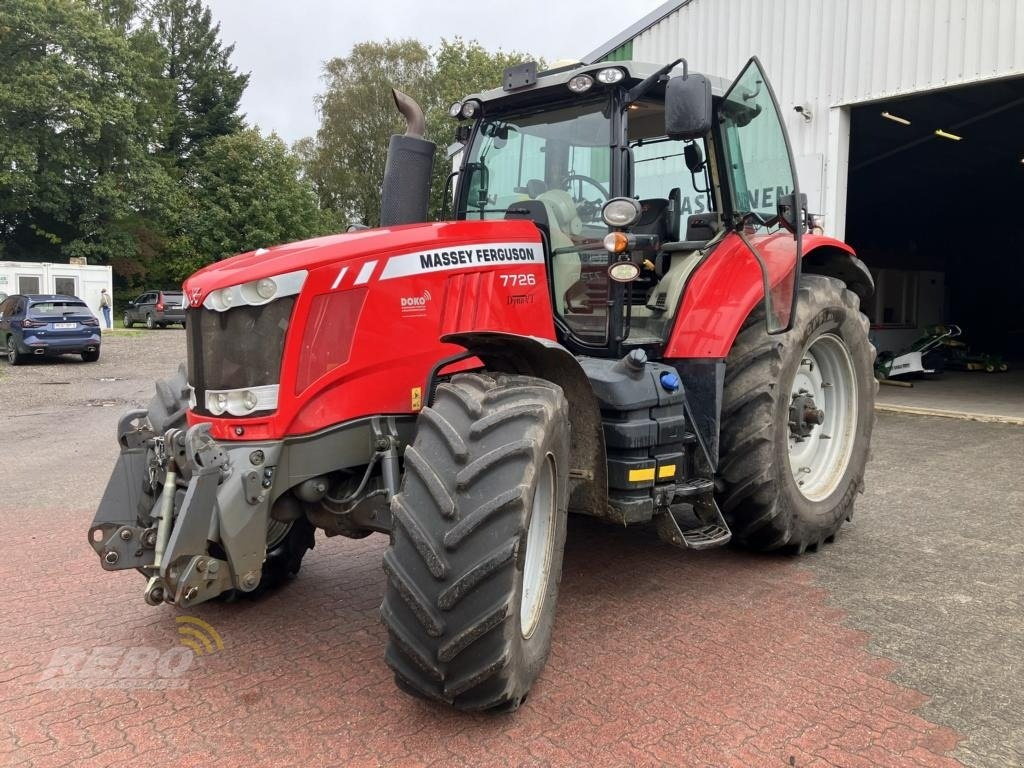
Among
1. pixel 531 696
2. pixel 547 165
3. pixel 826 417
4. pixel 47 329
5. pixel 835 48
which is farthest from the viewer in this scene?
pixel 47 329

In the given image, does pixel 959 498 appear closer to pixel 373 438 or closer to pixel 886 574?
pixel 886 574

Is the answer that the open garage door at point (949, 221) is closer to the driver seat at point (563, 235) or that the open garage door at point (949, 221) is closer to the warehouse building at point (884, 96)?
the warehouse building at point (884, 96)

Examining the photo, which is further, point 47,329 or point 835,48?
point 47,329

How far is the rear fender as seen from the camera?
3365 millimetres

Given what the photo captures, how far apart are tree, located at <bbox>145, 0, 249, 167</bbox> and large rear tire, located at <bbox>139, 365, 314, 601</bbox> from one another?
42.1 m

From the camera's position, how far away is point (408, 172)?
14.1 feet

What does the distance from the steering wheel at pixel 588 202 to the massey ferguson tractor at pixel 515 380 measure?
0.5 inches

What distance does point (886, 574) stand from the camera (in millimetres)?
4430

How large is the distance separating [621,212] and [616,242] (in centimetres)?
15

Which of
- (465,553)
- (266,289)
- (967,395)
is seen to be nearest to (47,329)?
(266,289)

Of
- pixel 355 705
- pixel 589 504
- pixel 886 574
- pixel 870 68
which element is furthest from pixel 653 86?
pixel 870 68

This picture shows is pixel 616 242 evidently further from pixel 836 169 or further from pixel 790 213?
pixel 836 169

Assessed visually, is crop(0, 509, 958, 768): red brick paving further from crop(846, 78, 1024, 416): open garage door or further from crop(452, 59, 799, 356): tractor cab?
crop(846, 78, 1024, 416): open garage door

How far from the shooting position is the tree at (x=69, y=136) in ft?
102
